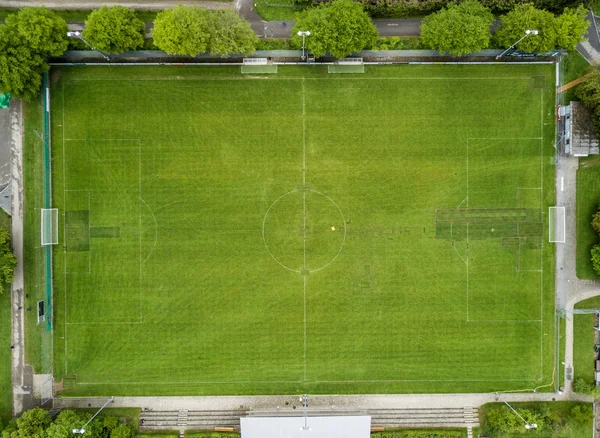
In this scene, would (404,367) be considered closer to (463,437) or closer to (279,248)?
(463,437)

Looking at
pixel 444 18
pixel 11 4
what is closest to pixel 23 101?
pixel 11 4

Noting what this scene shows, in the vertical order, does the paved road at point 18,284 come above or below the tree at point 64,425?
above

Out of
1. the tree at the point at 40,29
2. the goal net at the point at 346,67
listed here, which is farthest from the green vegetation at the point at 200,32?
the tree at the point at 40,29

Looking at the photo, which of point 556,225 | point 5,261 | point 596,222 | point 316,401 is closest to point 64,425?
point 5,261

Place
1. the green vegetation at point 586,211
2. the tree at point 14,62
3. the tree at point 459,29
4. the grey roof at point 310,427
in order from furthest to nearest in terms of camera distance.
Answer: the green vegetation at point 586,211 → the grey roof at point 310,427 → the tree at point 459,29 → the tree at point 14,62

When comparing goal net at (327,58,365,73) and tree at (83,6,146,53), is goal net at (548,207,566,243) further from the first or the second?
tree at (83,6,146,53)

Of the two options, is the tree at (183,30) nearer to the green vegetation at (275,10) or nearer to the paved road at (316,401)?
the green vegetation at (275,10)

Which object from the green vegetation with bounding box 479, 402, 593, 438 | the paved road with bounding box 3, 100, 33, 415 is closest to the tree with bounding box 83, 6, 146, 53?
the paved road with bounding box 3, 100, 33, 415
